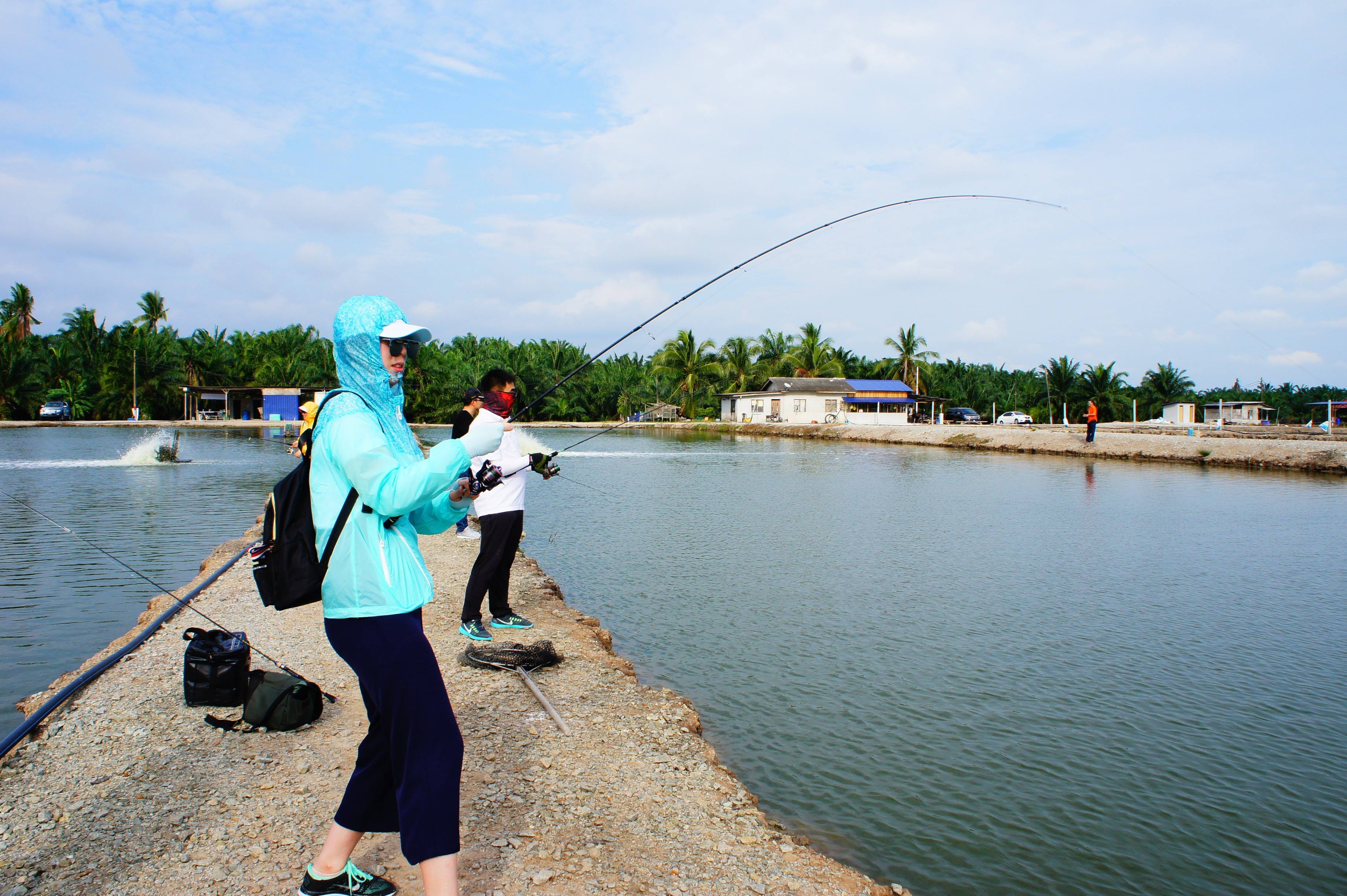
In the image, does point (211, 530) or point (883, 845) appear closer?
point (883, 845)

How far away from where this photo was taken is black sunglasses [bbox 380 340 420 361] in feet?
8.14

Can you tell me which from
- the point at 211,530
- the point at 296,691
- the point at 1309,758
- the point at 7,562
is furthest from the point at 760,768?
the point at 211,530

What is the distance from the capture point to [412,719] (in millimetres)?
2322

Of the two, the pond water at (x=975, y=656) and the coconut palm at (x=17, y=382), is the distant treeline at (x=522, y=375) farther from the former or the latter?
the pond water at (x=975, y=656)

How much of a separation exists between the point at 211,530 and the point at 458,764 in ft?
40.7

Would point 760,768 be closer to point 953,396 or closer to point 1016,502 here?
point 1016,502

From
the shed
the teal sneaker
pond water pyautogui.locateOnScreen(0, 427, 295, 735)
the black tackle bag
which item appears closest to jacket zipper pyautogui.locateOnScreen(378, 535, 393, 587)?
the black tackle bag

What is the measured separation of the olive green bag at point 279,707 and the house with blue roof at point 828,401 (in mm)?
57326

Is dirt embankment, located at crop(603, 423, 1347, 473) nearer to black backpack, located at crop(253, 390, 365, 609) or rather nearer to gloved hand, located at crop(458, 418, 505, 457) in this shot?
gloved hand, located at crop(458, 418, 505, 457)

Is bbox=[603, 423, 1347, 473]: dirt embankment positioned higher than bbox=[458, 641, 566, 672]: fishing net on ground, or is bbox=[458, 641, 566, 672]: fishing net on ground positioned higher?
bbox=[603, 423, 1347, 473]: dirt embankment

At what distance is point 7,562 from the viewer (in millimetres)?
10117

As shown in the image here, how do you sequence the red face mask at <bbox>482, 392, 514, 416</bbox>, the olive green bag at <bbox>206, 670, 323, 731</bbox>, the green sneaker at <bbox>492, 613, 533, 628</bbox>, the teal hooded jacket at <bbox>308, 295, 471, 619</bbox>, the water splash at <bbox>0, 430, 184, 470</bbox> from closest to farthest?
the teal hooded jacket at <bbox>308, 295, 471, 619</bbox> < the olive green bag at <bbox>206, 670, 323, 731</bbox> < the red face mask at <bbox>482, 392, 514, 416</bbox> < the green sneaker at <bbox>492, 613, 533, 628</bbox> < the water splash at <bbox>0, 430, 184, 470</bbox>

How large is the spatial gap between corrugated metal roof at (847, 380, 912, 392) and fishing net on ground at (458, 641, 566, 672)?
58930 millimetres

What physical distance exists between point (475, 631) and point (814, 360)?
6698 cm
